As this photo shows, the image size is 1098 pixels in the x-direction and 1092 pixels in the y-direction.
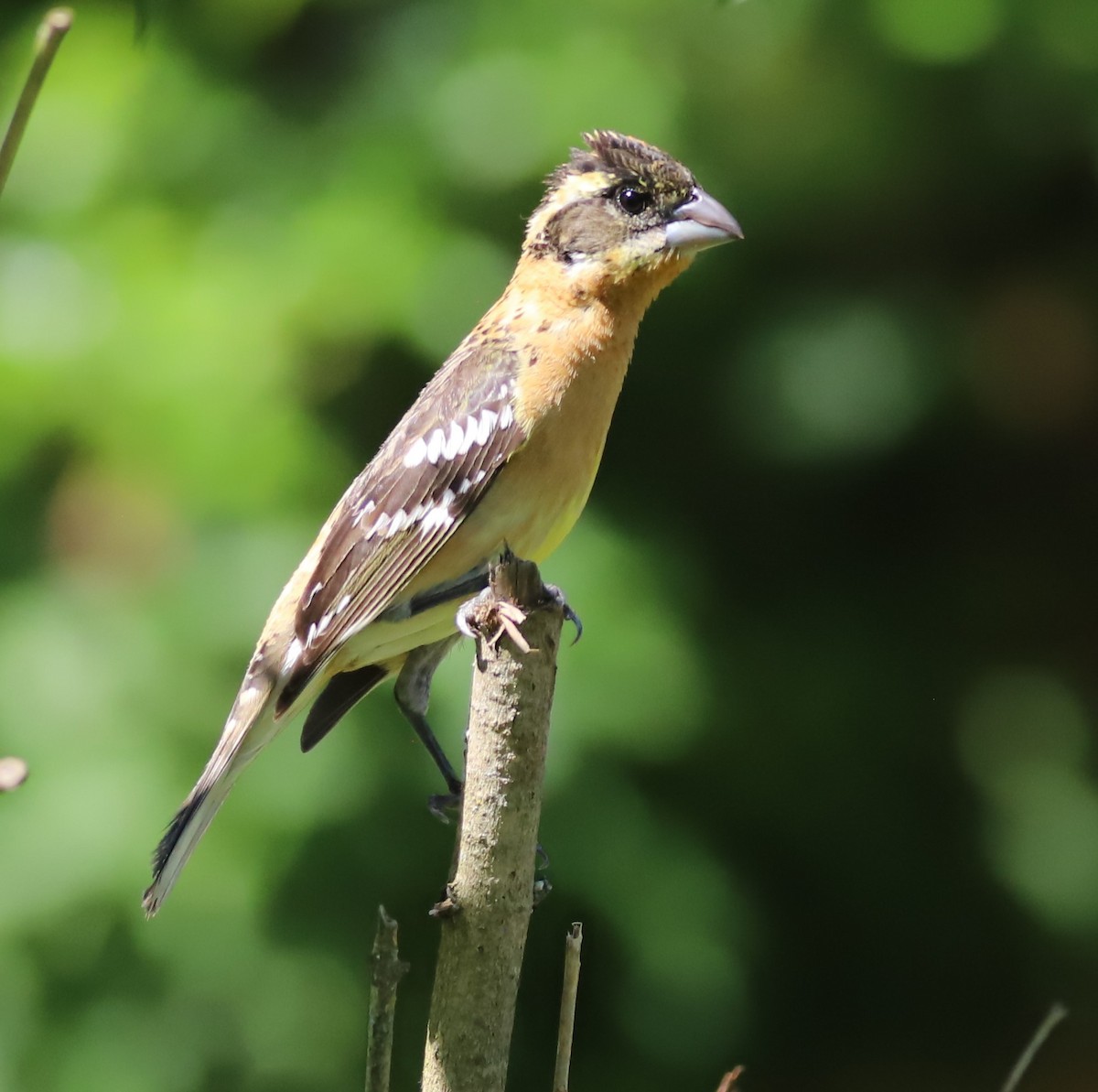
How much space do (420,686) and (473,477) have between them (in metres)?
0.65

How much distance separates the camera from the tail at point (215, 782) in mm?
2832

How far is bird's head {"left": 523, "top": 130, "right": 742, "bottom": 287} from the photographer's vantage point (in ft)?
10.3

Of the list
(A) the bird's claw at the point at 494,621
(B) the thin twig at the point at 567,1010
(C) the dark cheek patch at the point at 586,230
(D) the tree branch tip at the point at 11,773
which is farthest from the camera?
(C) the dark cheek patch at the point at 586,230

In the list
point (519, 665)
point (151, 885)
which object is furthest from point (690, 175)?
point (151, 885)

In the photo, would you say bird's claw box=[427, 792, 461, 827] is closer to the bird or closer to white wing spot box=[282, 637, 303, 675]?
the bird

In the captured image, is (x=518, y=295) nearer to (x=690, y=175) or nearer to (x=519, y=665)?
(x=690, y=175)

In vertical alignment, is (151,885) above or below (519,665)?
below

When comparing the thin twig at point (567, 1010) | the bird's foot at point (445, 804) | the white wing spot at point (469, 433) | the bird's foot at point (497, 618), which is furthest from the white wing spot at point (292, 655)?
the thin twig at point (567, 1010)

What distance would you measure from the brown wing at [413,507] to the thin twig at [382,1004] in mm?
1249

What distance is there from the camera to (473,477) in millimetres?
2934

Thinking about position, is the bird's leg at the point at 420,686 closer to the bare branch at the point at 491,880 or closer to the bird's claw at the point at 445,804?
the bird's claw at the point at 445,804

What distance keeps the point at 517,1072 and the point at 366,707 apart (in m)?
1.12

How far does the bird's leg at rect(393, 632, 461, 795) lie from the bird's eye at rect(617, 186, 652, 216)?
1072mm

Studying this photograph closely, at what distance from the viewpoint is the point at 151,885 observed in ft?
9.27
